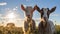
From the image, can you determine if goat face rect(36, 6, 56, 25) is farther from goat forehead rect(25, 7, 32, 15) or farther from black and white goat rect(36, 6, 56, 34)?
goat forehead rect(25, 7, 32, 15)

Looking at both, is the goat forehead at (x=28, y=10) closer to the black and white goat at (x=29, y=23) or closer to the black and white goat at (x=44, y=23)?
the black and white goat at (x=29, y=23)

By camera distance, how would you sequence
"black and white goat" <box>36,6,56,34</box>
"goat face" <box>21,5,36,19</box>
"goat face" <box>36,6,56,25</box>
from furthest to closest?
"goat face" <box>21,5,36,19</box>
"black and white goat" <box>36,6,56,34</box>
"goat face" <box>36,6,56,25</box>

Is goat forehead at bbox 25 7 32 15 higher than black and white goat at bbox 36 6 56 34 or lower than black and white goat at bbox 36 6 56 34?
higher

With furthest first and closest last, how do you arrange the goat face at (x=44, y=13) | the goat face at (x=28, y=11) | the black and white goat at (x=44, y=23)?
the goat face at (x=28, y=11) → the black and white goat at (x=44, y=23) → the goat face at (x=44, y=13)

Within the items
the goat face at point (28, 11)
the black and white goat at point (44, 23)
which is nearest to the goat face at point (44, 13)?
the black and white goat at point (44, 23)

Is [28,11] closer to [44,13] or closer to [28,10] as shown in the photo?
[28,10]

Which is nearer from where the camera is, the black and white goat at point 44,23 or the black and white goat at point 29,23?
the black and white goat at point 44,23

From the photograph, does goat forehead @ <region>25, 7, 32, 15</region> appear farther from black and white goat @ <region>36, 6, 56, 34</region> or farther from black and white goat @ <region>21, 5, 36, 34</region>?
black and white goat @ <region>36, 6, 56, 34</region>

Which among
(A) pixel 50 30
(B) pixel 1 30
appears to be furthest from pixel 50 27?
(B) pixel 1 30

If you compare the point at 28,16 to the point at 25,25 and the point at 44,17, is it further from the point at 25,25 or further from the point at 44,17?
the point at 44,17

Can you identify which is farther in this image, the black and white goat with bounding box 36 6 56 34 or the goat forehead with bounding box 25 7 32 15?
the goat forehead with bounding box 25 7 32 15

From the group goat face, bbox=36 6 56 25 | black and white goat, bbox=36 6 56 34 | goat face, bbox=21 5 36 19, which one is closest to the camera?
goat face, bbox=36 6 56 25

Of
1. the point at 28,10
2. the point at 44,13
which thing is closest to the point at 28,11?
the point at 28,10

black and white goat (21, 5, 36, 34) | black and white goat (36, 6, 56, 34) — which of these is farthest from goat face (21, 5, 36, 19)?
black and white goat (36, 6, 56, 34)
